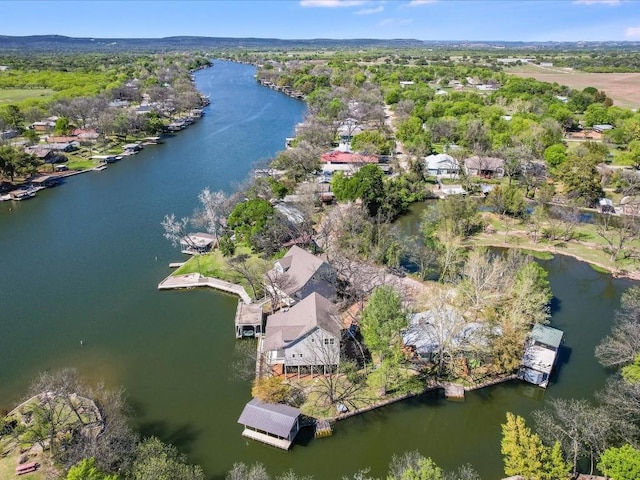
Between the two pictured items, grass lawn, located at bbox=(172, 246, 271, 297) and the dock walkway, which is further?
grass lawn, located at bbox=(172, 246, 271, 297)

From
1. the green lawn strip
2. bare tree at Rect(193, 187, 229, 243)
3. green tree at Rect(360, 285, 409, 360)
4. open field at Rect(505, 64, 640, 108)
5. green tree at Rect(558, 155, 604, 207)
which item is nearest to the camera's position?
green tree at Rect(360, 285, 409, 360)

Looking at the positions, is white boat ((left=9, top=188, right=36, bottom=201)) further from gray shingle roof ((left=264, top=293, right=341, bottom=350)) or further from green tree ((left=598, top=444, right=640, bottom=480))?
green tree ((left=598, top=444, right=640, bottom=480))

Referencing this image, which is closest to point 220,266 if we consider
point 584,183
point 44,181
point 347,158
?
point 347,158

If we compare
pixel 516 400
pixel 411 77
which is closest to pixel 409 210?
pixel 516 400

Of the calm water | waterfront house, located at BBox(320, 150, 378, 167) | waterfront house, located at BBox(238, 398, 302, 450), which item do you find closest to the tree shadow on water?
the calm water

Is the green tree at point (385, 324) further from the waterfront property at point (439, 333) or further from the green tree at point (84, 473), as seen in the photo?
the green tree at point (84, 473)

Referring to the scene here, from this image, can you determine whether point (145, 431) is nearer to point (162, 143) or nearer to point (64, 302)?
point (64, 302)

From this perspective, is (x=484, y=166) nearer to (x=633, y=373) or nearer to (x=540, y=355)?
(x=540, y=355)
